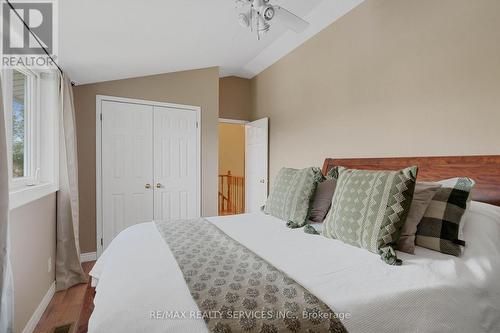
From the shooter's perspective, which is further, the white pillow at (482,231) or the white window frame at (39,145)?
the white window frame at (39,145)

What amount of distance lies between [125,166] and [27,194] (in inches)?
62.6

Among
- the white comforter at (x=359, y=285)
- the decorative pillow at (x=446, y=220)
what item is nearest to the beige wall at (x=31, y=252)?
the white comforter at (x=359, y=285)

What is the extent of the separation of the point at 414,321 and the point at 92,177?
3.42 metres

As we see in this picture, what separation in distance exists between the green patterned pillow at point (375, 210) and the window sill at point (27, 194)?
6.49 feet

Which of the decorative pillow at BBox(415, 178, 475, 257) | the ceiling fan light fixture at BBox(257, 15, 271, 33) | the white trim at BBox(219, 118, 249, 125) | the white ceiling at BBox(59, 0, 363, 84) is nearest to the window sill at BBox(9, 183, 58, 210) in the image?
the white ceiling at BBox(59, 0, 363, 84)

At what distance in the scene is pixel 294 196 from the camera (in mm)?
2109

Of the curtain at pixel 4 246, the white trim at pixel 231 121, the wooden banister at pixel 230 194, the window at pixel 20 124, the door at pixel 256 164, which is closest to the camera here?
the curtain at pixel 4 246

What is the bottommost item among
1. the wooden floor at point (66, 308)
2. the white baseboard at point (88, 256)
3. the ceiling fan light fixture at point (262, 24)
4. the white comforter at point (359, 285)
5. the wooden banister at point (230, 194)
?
the wooden floor at point (66, 308)

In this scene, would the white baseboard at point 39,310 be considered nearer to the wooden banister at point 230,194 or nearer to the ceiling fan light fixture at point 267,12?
the ceiling fan light fixture at point 267,12

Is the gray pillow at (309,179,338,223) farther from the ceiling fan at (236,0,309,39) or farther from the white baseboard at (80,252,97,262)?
the white baseboard at (80,252,97,262)

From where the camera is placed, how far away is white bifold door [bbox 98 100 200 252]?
328 centimetres

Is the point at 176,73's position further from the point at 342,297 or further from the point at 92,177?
the point at 342,297

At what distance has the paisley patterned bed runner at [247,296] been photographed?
0.84 meters

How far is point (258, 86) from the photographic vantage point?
440cm
